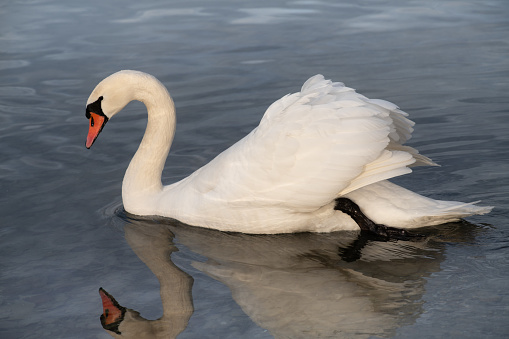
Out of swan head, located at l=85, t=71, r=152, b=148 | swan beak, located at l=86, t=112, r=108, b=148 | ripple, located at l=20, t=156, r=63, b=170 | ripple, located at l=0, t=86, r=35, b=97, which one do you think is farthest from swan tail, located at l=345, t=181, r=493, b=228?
ripple, located at l=0, t=86, r=35, b=97

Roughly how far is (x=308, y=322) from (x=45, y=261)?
2406 millimetres

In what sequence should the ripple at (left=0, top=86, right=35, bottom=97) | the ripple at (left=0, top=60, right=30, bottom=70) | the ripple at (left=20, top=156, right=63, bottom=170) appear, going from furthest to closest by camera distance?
the ripple at (left=0, top=60, right=30, bottom=70) < the ripple at (left=0, top=86, right=35, bottom=97) < the ripple at (left=20, top=156, right=63, bottom=170)

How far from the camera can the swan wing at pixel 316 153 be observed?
6008 mm

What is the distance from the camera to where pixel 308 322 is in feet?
16.7

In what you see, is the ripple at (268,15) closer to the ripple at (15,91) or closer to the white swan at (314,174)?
the ripple at (15,91)

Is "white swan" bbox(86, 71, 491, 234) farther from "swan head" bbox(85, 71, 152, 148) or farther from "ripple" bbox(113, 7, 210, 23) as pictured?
"ripple" bbox(113, 7, 210, 23)

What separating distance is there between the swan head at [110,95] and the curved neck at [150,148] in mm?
50

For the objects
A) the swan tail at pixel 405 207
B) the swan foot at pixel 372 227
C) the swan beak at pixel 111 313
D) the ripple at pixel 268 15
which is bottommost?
the swan beak at pixel 111 313

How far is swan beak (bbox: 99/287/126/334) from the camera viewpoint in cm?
530

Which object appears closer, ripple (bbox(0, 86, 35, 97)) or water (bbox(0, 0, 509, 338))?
water (bbox(0, 0, 509, 338))

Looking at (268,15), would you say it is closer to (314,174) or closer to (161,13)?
(161,13)

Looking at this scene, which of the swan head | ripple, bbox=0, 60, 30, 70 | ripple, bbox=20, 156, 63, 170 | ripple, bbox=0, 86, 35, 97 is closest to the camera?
the swan head

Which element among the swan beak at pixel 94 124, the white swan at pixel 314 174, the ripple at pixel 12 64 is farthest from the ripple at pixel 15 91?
the white swan at pixel 314 174

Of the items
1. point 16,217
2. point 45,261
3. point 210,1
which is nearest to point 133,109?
point 16,217
